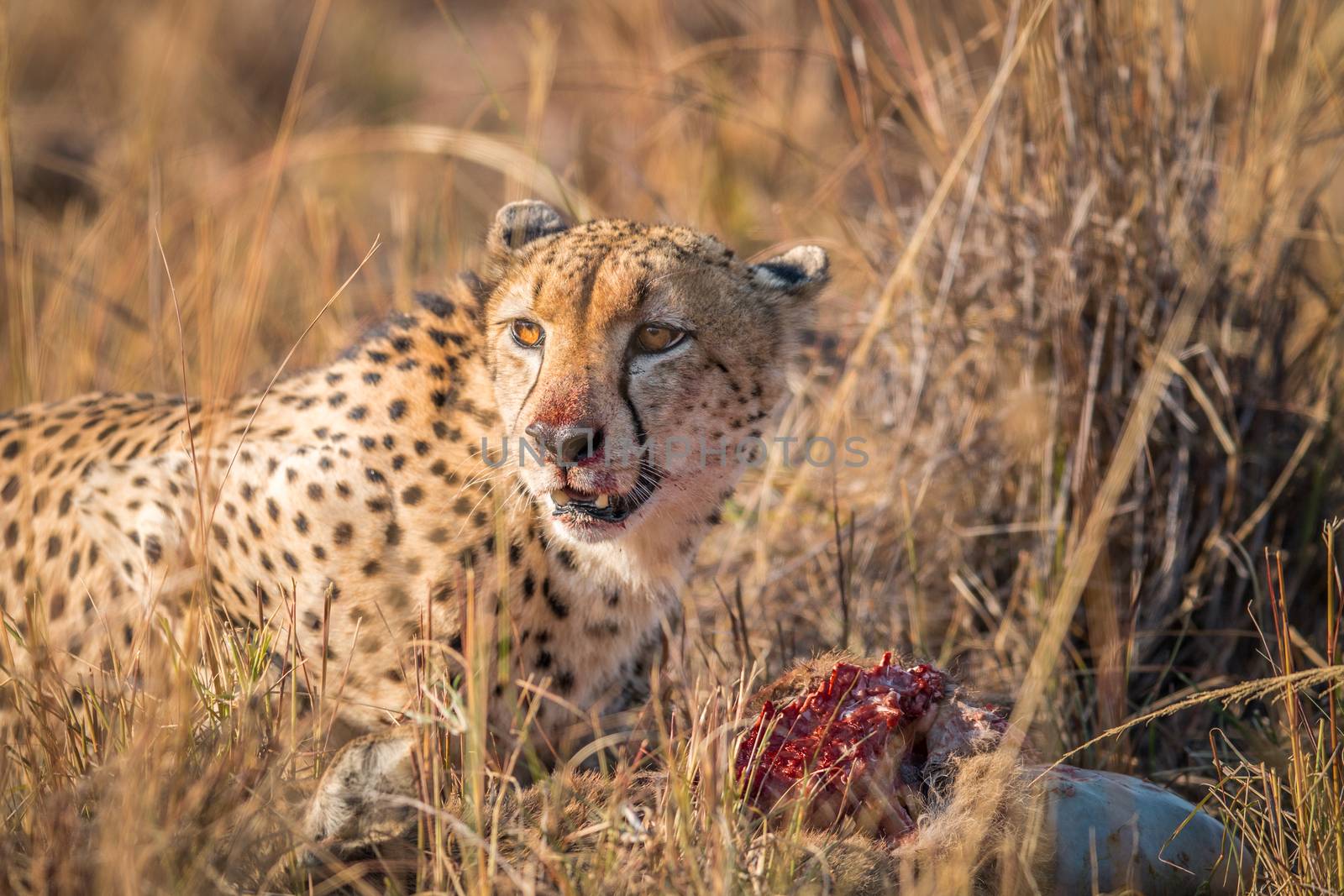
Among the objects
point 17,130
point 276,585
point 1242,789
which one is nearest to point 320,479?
point 276,585

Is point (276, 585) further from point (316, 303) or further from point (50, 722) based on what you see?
point (316, 303)

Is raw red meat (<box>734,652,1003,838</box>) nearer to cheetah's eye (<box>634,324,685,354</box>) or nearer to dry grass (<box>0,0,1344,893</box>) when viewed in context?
dry grass (<box>0,0,1344,893</box>)

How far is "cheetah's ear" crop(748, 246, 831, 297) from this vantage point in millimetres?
2551

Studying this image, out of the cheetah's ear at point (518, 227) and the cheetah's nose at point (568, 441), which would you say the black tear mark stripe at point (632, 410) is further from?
the cheetah's ear at point (518, 227)

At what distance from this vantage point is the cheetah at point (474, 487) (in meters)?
2.20

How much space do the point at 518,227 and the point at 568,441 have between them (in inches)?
29.4

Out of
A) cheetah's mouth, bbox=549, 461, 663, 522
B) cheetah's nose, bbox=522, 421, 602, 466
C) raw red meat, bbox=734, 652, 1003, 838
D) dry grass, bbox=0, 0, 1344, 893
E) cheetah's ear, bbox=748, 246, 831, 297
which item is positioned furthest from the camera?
cheetah's ear, bbox=748, 246, 831, 297

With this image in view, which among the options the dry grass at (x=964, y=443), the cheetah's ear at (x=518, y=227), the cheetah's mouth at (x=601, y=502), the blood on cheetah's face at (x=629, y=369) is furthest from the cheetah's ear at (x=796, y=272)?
the cheetah's mouth at (x=601, y=502)

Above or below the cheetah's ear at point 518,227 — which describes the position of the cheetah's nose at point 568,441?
below

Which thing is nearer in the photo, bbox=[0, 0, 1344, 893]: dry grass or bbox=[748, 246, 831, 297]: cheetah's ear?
bbox=[0, 0, 1344, 893]: dry grass

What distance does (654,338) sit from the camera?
7.51 feet

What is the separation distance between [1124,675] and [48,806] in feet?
6.66

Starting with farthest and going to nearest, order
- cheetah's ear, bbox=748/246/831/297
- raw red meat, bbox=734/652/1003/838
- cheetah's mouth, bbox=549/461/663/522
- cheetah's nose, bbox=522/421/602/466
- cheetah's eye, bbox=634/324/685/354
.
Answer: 1. cheetah's ear, bbox=748/246/831/297
2. cheetah's eye, bbox=634/324/685/354
3. cheetah's mouth, bbox=549/461/663/522
4. cheetah's nose, bbox=522/421/602/466
5. raw red meat, bbox=734/652/1003/838

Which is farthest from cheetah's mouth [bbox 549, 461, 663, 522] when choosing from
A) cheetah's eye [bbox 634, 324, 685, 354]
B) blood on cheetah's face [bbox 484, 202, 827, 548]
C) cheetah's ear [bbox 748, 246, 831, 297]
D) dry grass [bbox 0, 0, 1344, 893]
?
cheetah's ear [bbox 748, 246, 831, 297]
